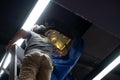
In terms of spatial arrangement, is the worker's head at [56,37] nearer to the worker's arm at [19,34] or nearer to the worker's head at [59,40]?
the worker's head at [59,40]

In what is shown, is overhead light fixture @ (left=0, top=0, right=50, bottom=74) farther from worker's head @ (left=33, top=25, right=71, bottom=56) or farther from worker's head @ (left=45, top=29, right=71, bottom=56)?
worker's head @ (left=45, top=29, right=71, bottom=56)

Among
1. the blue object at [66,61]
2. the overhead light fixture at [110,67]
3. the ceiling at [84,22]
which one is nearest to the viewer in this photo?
the ceiling at [84,22]

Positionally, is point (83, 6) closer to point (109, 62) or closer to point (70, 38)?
point (70, 38)

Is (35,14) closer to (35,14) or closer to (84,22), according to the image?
(35,14)

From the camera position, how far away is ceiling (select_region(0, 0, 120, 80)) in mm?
3404

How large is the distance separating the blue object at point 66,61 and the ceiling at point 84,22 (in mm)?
299

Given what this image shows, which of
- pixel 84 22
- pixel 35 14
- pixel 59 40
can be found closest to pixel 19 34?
pixel 35 14

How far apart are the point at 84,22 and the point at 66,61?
0.93m

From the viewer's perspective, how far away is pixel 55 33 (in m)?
4.41

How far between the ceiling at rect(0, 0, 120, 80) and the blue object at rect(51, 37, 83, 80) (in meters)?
0.30

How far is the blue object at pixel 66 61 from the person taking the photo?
162 inches

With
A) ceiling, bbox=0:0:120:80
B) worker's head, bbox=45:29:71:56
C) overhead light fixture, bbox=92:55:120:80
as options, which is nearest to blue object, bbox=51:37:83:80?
worker's head, bbox=45:29:71:56

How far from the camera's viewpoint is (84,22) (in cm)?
474

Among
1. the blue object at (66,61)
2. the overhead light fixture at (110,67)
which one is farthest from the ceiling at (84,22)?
the blue object at (66,61)
